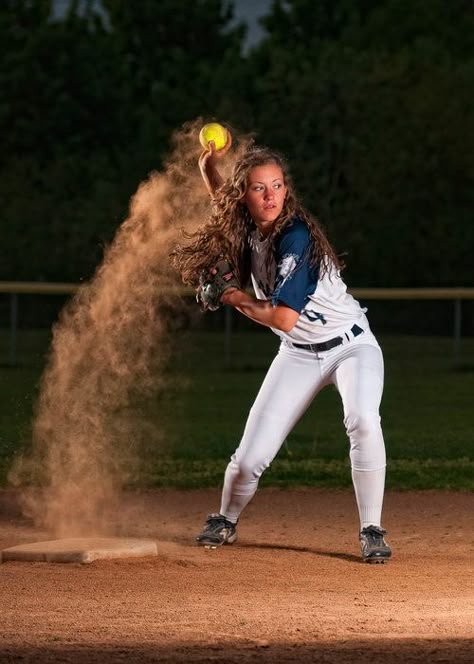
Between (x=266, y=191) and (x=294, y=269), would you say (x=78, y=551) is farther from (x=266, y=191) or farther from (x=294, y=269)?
(x=266, y=191)

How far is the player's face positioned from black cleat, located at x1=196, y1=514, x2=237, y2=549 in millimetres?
1560

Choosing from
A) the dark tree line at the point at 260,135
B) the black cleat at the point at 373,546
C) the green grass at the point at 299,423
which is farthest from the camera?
the dark tree line at the point at 260,135

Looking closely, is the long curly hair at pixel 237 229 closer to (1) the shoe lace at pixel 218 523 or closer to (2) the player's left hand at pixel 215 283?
(2) the player's left hand at pixel 215 283

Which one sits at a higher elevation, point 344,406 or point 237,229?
point 237,229

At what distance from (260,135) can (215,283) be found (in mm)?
27751

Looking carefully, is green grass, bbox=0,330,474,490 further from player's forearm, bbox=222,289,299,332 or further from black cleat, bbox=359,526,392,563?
player's forearm, bbox=222,289,299,332

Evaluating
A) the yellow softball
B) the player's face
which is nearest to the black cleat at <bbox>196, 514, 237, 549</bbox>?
the player's face

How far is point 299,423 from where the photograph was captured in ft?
45.3

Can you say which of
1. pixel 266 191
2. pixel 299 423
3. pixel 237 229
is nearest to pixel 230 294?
pixel 237 229

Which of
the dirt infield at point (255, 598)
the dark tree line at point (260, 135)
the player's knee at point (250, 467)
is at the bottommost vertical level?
the dirt infield at point (255, 598)

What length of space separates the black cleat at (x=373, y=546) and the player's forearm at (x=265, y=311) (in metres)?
1.06

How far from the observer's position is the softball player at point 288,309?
19.7ft

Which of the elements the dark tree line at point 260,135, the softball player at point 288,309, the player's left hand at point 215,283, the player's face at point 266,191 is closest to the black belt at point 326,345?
the softball player at point 288,309

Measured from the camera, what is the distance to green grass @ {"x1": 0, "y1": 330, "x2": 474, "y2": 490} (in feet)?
32.9
